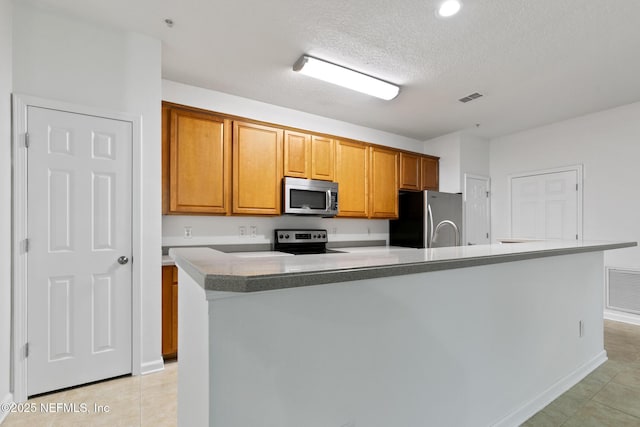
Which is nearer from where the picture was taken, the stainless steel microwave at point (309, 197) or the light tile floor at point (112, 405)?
the light tile floor at point (112, 405)

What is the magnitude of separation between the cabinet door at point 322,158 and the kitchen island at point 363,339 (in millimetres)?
2369

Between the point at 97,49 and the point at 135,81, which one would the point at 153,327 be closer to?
the point at 135,81

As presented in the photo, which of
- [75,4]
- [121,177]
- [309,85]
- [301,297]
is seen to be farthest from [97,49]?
[301,297]

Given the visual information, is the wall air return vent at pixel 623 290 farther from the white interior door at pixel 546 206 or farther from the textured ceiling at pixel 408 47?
the textured ceiling at pixel 408 47

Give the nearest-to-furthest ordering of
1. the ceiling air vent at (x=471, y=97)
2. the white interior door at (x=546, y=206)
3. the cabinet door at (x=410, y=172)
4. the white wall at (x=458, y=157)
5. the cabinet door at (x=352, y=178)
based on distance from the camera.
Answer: the ceiling air vent at (x=471, y=97) < the cabinet door at (x=352, y=178) < the white interior door at (x=546, y=206) < the cabinet door at (x=410, y=172) < the white wall at (x=458, y=157)

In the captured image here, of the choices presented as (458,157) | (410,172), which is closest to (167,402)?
(410,172)

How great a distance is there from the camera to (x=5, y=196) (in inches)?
72.8

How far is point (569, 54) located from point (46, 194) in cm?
412

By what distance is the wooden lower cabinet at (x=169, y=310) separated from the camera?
2518 millimetres

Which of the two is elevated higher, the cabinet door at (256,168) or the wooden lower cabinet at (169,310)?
the cabinet door at (256,168)

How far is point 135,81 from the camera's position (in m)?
2.31

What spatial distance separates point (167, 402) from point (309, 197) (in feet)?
7.51

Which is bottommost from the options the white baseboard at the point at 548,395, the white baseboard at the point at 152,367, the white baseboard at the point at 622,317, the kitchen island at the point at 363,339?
the white baseboard at the point at 622,317

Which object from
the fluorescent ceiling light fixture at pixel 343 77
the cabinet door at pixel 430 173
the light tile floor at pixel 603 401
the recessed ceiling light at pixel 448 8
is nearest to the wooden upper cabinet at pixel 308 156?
the fluorescent ceiling light fixture at pixel 343 77
